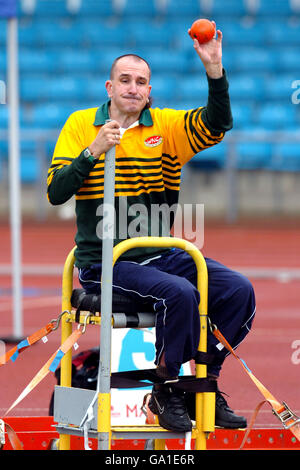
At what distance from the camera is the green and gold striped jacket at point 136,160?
4328 mm

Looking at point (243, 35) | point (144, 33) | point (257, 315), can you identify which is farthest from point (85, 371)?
point (144, 33)

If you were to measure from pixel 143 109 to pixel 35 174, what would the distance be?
50.2 ft

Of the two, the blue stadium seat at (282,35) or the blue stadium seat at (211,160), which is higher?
the blue stadium seat at (282,35)

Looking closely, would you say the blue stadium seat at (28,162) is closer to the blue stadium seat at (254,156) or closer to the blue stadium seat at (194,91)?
the blue stadium seat at (194,91)

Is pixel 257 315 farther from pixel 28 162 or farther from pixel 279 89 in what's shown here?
pixel 279 89

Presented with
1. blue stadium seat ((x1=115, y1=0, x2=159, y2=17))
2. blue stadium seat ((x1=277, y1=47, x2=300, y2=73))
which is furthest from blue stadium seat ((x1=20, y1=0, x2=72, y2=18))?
blue stadium seat ((x1=277, y1=47, x2=300, y2=73))

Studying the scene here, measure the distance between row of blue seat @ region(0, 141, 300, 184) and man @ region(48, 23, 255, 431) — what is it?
14754mm

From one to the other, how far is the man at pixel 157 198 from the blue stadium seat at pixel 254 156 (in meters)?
15.0

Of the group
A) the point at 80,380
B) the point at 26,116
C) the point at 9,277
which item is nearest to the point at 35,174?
the point at 26,116

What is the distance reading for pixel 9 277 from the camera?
12844 mm

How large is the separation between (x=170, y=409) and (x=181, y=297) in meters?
0.52

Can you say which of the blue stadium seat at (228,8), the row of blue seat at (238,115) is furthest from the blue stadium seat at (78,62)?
the blue stadium seat at (228,8)

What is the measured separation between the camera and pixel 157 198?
176 inches
